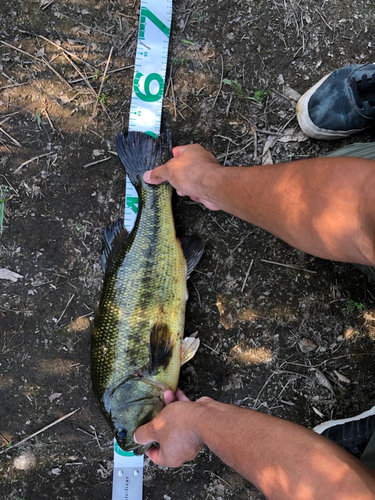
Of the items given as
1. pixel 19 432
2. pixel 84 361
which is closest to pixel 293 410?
pixel 84 361

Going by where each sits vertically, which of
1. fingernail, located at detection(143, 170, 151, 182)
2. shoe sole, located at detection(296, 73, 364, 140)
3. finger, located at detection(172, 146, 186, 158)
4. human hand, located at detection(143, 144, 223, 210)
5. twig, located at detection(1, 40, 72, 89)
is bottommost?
fingernail, located at detection(143, 170, 151, 182)

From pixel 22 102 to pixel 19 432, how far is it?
3001 mm

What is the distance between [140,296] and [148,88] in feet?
6.13

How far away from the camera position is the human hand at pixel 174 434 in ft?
7.91

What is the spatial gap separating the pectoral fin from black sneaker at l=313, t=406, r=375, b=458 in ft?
4.08

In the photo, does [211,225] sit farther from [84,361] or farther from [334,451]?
[334,451]

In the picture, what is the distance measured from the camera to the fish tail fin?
300 cm

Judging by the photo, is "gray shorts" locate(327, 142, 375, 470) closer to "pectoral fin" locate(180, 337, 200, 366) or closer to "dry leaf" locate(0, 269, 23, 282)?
"pectoral fin" locate(180, 337, 200, 366)

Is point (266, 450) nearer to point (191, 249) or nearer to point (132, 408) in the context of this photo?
point (132, 408)

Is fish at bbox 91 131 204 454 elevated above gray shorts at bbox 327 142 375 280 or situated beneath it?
situated beneath

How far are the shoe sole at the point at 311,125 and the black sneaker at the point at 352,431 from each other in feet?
7.76

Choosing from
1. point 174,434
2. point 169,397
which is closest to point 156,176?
point 169,397

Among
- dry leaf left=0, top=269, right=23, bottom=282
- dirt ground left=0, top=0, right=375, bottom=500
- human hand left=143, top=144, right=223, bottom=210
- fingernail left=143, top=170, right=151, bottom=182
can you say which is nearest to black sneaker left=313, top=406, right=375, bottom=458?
dirt ground left=0, top=0, right=375, bottom=500

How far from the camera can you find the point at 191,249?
3.07 meters
